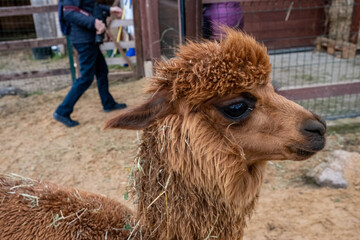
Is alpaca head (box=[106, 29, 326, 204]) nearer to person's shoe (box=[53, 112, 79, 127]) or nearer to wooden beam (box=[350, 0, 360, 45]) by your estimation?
person's shoe (box=[53, 112, 79, 127])

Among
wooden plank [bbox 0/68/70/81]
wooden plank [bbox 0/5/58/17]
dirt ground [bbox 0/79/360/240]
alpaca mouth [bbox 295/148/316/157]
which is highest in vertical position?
wooden plank [bbox 0/5/58/17]

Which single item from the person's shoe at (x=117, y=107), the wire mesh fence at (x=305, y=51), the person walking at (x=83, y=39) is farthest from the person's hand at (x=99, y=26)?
the wire mesh fence at (x=305, y=51)

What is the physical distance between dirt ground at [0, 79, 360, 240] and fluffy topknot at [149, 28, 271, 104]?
50 centimetres

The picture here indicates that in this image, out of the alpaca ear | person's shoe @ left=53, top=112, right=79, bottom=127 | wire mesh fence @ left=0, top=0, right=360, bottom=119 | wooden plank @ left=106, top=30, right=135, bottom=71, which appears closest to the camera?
the alpaca ear

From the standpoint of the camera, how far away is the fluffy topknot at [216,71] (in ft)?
5.58

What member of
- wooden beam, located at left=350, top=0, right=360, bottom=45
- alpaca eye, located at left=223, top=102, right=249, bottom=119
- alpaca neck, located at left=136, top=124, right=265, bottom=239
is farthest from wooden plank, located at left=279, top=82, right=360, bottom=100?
wooden beam, located at left=350, top=0, right=360, bottom=45

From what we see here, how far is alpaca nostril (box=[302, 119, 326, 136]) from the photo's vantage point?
1.72 meters

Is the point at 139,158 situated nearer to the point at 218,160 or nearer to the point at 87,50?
the point at 218,160

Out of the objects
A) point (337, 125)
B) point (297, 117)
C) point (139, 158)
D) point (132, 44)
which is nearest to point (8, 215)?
point (139, 158)

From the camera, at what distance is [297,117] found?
1745 mm

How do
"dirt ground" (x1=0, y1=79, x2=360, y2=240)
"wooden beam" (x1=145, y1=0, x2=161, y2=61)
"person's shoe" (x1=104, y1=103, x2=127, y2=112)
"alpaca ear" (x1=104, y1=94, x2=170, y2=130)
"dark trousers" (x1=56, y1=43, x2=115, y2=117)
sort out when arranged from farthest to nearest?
"person's shoe" (x1=104, y1=103, x2=127, y2=112) → "dark trousers" (x1=56, y1=43, x2=115, y2=117) → "wooden beam" (x1=145, y1=0, x2=161, y2=61) → "dirt ground" (x1=0, y1=79, x2=360, y2=240) → "alpaca ear" (x1=104, y1=94, x2=170, y2=130)

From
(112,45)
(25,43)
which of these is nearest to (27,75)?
(25,43)

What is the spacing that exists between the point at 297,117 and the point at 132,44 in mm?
6878

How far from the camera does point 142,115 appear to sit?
1.74m
